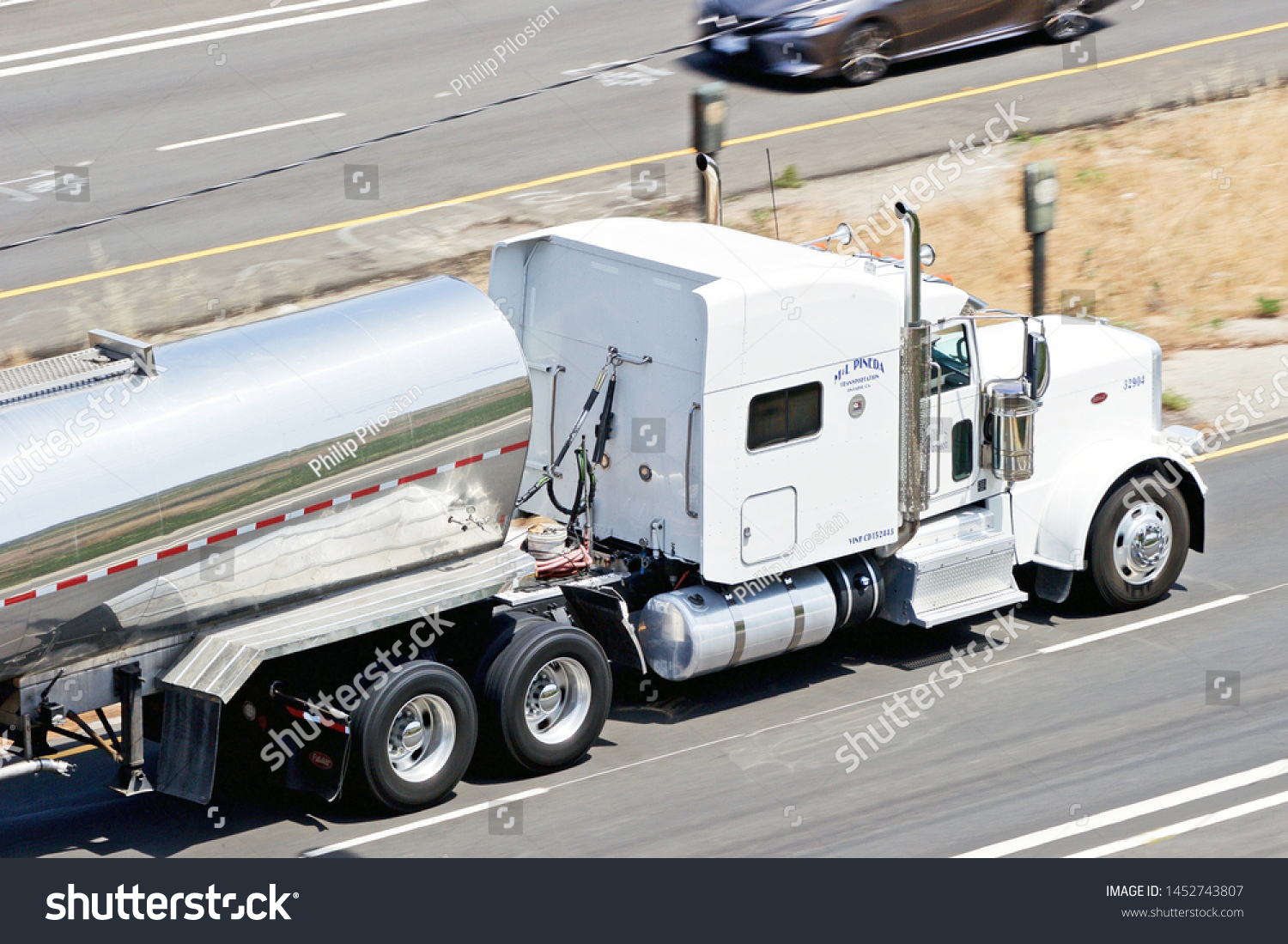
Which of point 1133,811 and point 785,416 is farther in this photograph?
point 785,416

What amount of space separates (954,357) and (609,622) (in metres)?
3.23

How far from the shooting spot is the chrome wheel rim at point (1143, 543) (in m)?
14.1

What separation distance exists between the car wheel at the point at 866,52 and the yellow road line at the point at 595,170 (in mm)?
745

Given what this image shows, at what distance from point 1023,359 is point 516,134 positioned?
38.2 feet

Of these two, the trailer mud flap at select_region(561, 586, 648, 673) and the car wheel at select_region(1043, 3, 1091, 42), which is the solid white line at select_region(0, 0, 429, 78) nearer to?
the car wheel at select_region(1043, 3, 1091, 42)

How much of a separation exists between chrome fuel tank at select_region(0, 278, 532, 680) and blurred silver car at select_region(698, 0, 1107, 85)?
13.7 meters

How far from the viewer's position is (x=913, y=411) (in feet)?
42.5

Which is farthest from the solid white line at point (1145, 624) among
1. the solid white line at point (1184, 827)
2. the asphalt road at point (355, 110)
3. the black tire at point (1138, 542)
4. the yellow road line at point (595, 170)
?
the yellow road line at point (595, 170)

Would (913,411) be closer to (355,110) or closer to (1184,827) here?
(1184,827)

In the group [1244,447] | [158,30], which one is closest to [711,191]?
[1244,447]

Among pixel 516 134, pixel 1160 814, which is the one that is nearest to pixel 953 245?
pixel 516 134

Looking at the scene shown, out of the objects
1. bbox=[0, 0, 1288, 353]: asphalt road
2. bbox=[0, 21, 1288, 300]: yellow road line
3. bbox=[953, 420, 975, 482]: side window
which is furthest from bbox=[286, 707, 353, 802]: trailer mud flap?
bbox=[0, 21, 1288, 300]: yellow road line
